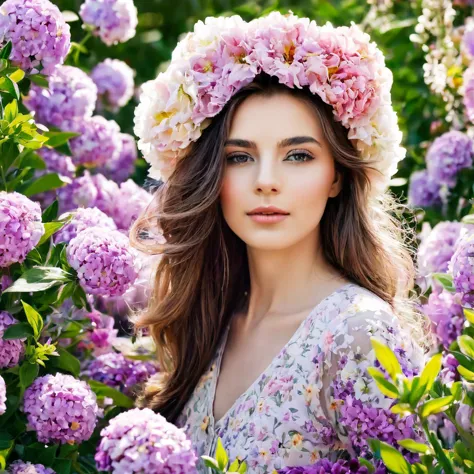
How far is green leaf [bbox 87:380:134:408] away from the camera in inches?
112

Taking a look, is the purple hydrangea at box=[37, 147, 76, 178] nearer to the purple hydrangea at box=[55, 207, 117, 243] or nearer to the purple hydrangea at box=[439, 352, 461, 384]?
the purple hydrangea at box=[55, 207, 117, 243]

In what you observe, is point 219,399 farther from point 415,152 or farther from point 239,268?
point 415,152

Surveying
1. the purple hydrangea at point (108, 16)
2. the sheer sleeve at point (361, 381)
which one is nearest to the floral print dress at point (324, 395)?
the sheer sleeve at point (361, 381)

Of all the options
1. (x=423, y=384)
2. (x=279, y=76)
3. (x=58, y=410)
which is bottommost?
(x=58, y=410)

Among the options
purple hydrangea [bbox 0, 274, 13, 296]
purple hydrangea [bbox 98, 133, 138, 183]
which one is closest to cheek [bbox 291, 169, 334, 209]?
purple hydrangea [bbox 0, 274, 13, 296]

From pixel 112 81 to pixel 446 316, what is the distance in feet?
4.94

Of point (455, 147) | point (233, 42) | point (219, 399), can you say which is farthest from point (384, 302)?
point (455, 147)

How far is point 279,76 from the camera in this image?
250 cm

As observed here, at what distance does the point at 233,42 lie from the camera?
2578 mm

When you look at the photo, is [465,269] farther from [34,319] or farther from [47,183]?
[47,183]

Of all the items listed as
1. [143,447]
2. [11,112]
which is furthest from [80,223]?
[143,447]

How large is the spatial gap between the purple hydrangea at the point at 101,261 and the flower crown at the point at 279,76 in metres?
0.31

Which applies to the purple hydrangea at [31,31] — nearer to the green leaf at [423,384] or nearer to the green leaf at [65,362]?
the green leaf at [65,362]

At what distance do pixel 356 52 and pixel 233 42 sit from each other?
297mm
